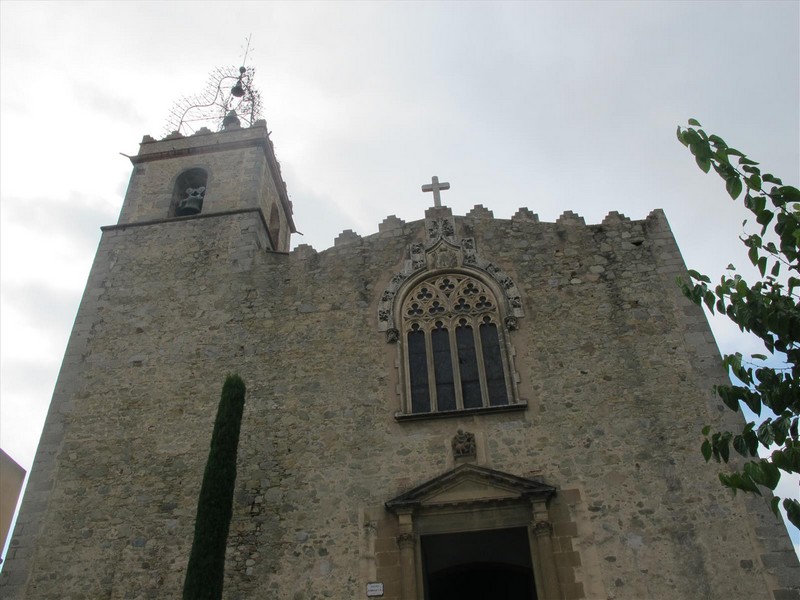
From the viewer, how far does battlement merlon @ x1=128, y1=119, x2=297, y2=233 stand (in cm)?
1681

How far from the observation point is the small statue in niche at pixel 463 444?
10945 millimetres

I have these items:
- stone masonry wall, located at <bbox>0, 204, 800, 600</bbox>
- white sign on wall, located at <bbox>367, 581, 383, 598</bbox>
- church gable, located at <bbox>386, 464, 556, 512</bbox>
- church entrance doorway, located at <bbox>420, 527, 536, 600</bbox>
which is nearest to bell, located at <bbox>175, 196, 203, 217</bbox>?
stone masonry wall, located at <bbox>0, 204, 800, 600</bbox>

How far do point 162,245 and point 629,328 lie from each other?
386 inches

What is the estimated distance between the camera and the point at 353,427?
1155 centimetres

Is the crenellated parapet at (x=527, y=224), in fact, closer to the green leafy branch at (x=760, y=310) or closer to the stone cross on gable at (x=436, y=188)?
the stone cross on gable at (x=436, y=188)

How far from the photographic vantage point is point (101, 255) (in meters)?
14.9

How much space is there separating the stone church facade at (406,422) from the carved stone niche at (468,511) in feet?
0.11

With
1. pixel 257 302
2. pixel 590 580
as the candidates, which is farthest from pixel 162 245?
pixel 590 580

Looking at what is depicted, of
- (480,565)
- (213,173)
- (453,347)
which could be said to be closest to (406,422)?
(453,347)

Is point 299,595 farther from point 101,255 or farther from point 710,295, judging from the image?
point 101,255

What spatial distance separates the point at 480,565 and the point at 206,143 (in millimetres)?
11746

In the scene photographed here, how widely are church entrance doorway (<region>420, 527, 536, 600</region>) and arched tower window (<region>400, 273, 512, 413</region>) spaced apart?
222 centimetres

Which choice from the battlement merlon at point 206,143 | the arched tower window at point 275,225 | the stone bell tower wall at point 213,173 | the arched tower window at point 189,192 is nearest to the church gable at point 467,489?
the stone bell tower wall at point 213,173

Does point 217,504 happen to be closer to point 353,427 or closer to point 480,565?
point 353,427
